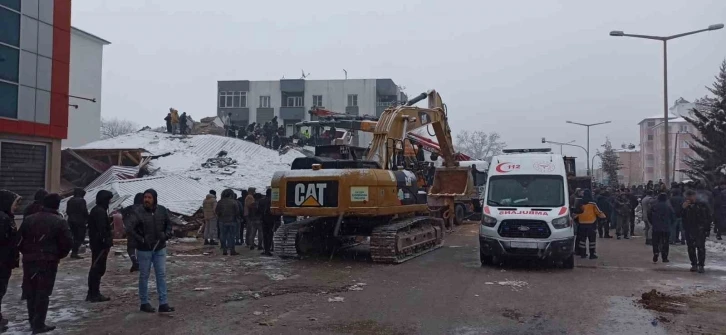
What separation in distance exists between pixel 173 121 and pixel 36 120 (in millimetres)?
21968

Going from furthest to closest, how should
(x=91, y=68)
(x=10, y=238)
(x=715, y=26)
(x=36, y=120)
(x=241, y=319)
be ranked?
1. (x=91, y=68)
2. (x=715, y=26)
3. (x=36, y=120)
4. (x=241, y=319)
5. (x=10, y=238)

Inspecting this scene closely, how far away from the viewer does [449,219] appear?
23.4 meters

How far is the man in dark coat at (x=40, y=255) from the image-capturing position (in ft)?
23.7

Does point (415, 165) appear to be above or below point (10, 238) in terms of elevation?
above

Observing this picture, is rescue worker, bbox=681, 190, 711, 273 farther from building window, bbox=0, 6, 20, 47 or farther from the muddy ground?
building window, bbox=0, 6, 20, 47

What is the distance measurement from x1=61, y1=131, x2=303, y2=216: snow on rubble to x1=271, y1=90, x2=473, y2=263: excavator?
864 cm

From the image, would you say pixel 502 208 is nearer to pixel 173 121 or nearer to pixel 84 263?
pixel 84 263

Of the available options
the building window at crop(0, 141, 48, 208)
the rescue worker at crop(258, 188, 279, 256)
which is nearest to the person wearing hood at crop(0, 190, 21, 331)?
the rescue worker at crop(258, 188, 279, 256)

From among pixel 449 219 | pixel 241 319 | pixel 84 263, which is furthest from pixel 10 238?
pixel 449 219

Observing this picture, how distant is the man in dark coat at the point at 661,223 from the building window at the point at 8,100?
55.7 feet

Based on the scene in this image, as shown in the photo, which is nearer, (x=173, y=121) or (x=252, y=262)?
(x=252, y=262)

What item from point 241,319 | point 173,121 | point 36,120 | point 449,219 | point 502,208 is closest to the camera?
point 241,319

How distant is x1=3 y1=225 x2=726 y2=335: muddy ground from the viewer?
7.82m

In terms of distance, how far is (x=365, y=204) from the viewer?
13.6 meters
